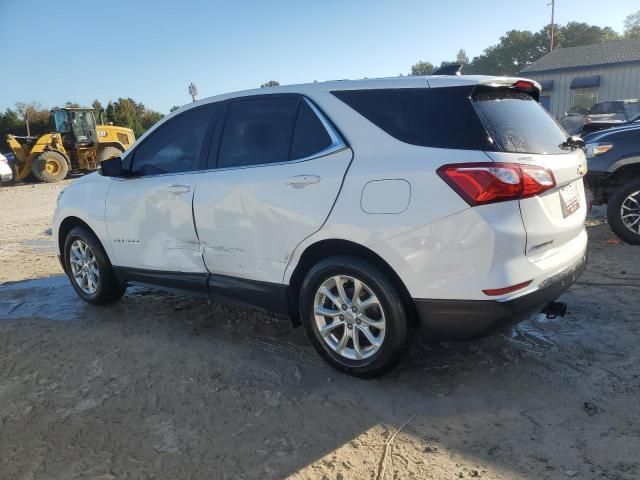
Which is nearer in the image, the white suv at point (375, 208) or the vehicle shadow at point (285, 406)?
the vehicle shadow at point (285, 406)

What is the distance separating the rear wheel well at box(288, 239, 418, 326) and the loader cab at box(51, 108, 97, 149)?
18.8 metres

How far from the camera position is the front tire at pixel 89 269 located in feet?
15.2

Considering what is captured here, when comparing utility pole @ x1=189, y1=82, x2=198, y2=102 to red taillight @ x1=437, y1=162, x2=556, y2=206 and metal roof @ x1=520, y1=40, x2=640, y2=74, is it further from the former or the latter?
metal roof @ x1=520, y1=40, x2=640, y2=74

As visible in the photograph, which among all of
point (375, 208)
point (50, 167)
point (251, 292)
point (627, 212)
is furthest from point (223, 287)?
point (50, 167)

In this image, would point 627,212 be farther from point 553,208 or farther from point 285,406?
point 285,406

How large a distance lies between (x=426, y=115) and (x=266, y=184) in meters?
1.09

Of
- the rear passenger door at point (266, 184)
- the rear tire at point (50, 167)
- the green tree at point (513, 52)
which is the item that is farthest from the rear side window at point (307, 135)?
the green tree at point (513, 52)

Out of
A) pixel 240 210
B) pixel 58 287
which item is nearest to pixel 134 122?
pixel 58 287

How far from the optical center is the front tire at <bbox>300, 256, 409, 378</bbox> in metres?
2.91

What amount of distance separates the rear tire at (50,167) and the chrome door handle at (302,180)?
58.8ft

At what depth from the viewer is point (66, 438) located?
2727 millimetres

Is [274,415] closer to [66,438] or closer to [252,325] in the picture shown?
[66,438]

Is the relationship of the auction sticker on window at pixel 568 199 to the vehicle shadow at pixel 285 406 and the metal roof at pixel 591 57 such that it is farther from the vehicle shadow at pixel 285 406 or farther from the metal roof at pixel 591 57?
the metal roof at pixel 591 57

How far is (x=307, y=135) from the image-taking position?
3262 millimetres
